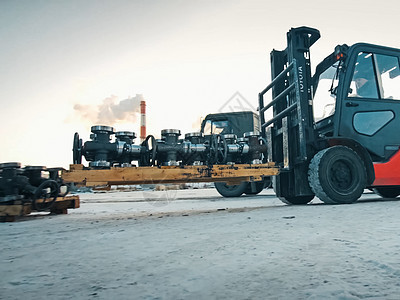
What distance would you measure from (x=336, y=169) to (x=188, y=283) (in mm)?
3965

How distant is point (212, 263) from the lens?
170cm

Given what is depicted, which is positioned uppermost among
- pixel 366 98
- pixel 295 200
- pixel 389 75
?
pixel 389 75

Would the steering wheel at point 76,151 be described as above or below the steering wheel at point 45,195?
above

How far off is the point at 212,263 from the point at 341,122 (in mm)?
4079

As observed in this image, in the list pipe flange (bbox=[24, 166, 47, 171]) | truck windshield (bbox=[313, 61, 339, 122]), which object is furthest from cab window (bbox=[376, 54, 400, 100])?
pipe flange (bbox=[24, 166, 47, 171])

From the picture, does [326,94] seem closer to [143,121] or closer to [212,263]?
[212,263]

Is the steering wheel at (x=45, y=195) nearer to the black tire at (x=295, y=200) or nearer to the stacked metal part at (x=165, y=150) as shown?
the stacked metal part at (x=165, y=150)

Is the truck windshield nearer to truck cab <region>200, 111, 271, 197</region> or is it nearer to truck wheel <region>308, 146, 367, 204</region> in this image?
truck wheel <region>308, 146, 367, 204</region>

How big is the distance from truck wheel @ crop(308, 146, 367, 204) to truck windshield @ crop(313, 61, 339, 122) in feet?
2.85

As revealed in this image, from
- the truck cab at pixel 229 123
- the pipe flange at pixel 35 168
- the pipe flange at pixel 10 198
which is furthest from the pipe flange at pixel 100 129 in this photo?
the truck cab at pixel 229 123

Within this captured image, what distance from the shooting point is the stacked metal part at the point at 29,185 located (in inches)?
175

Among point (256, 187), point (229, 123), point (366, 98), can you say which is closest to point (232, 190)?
point (256, 187)

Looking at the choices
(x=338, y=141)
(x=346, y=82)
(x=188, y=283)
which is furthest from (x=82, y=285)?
(x=346, y=82)

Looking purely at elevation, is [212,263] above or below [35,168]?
below
